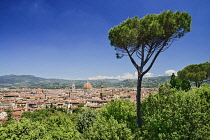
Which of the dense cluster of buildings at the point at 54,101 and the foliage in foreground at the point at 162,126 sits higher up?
the foliage in foreground at the point at 162,126

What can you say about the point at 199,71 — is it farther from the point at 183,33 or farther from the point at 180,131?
the point at 180,131

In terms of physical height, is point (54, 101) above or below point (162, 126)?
below

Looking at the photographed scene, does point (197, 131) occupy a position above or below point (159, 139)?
above

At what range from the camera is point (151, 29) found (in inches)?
365

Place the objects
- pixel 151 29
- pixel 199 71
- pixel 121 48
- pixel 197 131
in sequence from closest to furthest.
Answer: pixel 197 131, pixel 151 29, pixel 121 48, pixel 199 71

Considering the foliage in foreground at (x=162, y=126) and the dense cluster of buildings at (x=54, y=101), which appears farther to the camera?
the dense cluster of buildings at (x=54, y=101)

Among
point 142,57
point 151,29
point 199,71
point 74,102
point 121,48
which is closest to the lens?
point 151,29

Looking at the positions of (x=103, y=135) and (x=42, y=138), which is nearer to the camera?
(x=103, y=135)

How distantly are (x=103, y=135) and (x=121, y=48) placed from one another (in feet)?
19.8

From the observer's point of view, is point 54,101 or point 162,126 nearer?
point 162,126

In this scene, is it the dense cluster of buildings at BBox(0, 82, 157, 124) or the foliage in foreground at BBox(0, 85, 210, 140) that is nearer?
the foliage in foreground at BBox(0, 85, 210, 140)

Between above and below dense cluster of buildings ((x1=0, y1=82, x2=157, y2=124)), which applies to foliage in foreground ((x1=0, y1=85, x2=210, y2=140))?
above

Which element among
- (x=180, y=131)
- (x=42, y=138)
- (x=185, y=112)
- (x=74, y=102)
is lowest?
(x=74, y=102)

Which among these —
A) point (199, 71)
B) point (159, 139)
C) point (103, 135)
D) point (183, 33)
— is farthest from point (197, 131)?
point (199, 71)
